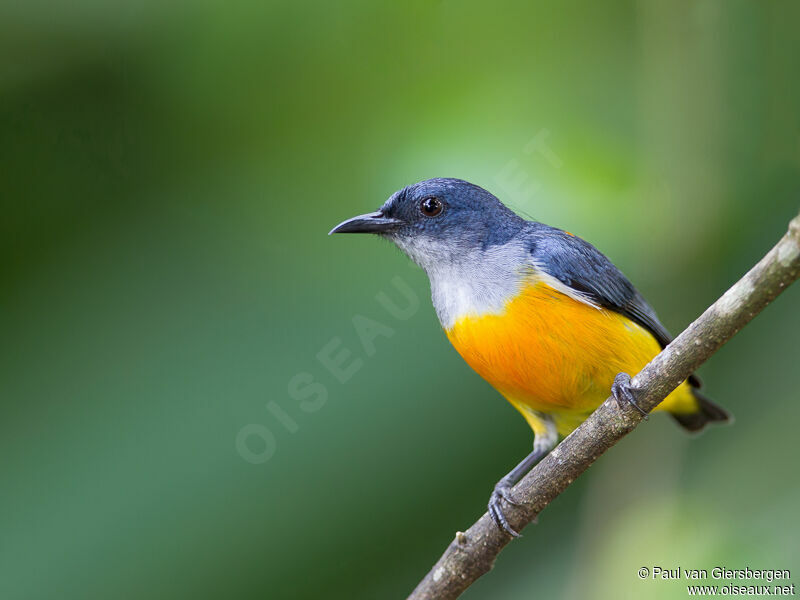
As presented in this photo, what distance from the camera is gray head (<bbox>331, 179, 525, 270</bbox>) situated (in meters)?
3.81

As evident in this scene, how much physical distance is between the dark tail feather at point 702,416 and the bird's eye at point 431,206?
1552 mm

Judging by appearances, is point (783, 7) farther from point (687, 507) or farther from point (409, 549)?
point (409, 549)

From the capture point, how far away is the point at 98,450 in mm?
3428

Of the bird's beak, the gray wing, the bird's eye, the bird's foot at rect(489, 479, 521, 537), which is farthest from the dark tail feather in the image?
the bird's beak

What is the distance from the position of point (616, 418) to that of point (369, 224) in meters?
1.43

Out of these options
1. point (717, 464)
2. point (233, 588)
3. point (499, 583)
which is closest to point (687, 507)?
point (717, 464)

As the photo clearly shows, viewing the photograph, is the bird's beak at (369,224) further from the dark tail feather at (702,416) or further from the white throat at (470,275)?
the dark tail feather at (702,416)

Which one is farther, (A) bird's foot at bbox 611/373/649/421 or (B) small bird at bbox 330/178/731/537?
(B) small bird at bbox 330/178/731/537

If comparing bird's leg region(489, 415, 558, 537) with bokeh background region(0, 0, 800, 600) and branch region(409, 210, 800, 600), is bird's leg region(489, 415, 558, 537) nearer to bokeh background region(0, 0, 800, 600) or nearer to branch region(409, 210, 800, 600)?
bokeh background region(0, 0, 800, 600)

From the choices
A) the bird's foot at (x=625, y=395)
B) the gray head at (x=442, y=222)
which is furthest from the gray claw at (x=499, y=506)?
the gray head at (x=442, y=222)

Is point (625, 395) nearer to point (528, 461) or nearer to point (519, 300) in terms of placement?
point (519, 300)

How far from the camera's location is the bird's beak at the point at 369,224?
140 inches

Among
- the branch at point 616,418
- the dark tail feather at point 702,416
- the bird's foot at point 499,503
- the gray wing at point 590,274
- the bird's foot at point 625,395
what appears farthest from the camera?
the dark tail feather at point 702,416

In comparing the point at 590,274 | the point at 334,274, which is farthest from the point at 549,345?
the point at 334,274
